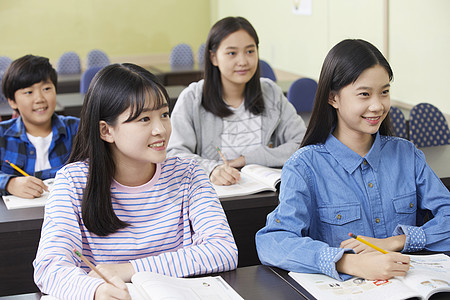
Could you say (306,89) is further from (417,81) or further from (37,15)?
(37,15)

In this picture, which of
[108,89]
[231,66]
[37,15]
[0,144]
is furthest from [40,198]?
[37,15]

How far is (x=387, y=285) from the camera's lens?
1367 mm

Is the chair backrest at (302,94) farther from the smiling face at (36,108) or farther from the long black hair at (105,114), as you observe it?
the long black hair at (105,114)

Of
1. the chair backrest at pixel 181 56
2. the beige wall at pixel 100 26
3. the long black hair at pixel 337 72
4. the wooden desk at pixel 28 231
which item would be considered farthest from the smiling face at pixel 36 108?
the beige wall at pixel 100 26

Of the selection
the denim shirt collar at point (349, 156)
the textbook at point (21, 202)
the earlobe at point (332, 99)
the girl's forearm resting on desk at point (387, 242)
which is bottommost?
the textbook at point (21, 202)

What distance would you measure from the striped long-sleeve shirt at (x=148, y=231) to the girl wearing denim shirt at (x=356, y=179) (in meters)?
0.16

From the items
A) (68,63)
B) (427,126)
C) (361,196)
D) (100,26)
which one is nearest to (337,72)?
(361,196)

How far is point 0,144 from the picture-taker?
8.63ft

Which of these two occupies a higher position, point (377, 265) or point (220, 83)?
point (220, 83)

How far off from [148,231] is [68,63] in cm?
557

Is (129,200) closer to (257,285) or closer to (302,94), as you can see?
(257,285)

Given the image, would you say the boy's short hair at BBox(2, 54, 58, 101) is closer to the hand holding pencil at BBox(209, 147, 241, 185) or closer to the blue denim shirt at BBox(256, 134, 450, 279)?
the hand holding pencil at BBox(209, 147, 241, 185)

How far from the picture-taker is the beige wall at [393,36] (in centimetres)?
374

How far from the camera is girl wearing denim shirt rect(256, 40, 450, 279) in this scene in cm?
165
